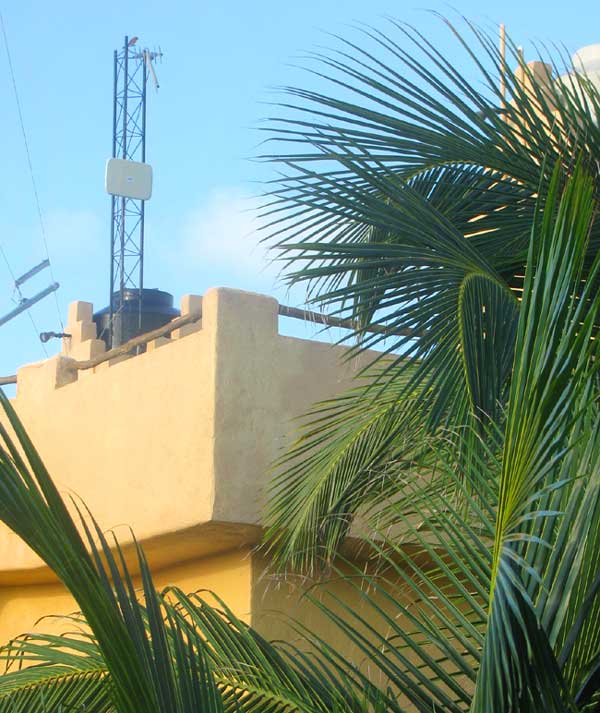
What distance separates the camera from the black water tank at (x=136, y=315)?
1426 centimetres

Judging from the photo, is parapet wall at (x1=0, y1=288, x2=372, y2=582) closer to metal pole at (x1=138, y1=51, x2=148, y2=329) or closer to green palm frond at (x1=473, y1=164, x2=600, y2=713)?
metal pole at (x1=138, y1=51, x2=148, y2=329)

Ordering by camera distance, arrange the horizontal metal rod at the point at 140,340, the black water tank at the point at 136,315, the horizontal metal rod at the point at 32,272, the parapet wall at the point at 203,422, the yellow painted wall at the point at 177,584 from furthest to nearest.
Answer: the horizontal metal rod at the point at 32,272, the black water tank at the point at 136,315, the horizontal metal rod at the point at 140,340, the yellow painted wall at the point at 177,584, the parapet wall at the point at 203,422

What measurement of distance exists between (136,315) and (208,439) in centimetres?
576

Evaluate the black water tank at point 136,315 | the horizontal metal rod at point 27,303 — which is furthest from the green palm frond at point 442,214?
the horizontal metal rod at point 27,303

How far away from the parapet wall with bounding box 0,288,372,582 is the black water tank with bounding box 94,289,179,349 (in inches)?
154

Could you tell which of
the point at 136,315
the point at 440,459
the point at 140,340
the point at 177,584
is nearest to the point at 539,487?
the point at 440,459

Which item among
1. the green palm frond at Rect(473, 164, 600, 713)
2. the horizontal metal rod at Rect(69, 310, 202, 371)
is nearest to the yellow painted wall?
the horizontal metal rod at Rect(69, 310, 202, 371)

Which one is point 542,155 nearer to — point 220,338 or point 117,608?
point 117,608

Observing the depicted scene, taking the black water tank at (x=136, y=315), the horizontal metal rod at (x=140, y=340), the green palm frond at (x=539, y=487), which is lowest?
the green palm frond at (x=539, y=487)

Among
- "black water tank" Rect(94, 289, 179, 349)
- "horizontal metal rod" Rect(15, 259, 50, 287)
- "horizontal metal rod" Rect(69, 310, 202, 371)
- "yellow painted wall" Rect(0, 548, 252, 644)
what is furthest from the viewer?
"horizontal metal rod" Rect(15, 259, 50, 287)

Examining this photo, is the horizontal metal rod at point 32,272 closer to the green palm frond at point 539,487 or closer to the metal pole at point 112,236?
the metal pole at point 112,236

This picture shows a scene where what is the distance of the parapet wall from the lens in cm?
894

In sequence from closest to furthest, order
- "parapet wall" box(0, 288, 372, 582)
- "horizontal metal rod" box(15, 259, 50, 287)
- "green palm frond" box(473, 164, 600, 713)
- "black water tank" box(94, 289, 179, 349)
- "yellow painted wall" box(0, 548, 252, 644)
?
"green palm frond" box(473, 164, 600, 713) → "parapet wall" box(0, 288, 372, 582) → "yellow painted wall" box(0, 548, 252, 644) → "black water tank" box(94, 289, 179, 349) → "horizontal metal rod" box(15, 259, 50, 287)

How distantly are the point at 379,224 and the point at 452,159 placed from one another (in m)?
0.56
